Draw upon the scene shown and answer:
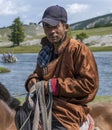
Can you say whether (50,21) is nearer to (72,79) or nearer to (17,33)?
(72,79)

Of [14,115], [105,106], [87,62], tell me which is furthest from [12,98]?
[105,106]

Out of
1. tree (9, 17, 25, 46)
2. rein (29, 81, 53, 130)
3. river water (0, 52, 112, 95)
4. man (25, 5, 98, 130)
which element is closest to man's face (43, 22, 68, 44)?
man (25, 5, 98, 130)

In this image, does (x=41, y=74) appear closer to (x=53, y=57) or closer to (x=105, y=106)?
(x=53, y=57)

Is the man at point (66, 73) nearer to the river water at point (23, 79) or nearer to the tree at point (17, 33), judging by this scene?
the river water at point (23, 79)

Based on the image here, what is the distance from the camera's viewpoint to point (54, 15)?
5004 millimetres

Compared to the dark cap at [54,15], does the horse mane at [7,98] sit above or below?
below

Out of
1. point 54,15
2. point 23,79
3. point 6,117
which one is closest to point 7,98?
point 6,117

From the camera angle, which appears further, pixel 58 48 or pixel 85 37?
pixel 85 37

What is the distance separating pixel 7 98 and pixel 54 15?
1092mm

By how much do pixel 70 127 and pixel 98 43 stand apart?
4333 inches

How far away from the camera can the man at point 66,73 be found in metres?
4.95

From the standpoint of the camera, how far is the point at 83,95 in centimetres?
502

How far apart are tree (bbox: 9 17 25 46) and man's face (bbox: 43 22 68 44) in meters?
118

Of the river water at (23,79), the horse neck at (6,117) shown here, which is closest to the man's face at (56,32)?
the horse neck at (6,117)
